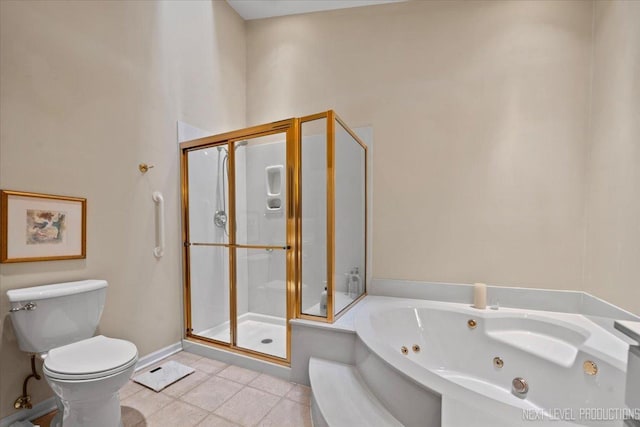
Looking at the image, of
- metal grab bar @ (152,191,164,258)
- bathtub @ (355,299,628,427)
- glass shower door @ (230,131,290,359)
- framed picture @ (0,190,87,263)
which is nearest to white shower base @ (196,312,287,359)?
glass shower door @ (230,131,290,359)

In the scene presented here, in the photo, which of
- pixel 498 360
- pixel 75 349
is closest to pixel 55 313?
pixel 75 349

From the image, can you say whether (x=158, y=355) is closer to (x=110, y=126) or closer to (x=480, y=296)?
(x=110, y=126)

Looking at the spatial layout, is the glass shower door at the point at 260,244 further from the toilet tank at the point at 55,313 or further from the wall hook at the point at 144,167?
the toilet tank at the point at 55,313

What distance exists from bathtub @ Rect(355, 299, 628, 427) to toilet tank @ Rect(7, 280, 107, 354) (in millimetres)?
1611

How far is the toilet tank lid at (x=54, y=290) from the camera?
1427mm

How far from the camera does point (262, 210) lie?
232 cm

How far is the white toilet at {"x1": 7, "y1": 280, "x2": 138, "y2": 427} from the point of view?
1.26 meters

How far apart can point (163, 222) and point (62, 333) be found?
3.02 feet

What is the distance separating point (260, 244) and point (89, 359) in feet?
3.93

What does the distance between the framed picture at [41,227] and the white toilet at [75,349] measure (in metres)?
0.19

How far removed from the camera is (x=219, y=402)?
5.58 feet

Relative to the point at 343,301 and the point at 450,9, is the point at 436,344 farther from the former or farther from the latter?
the point at 450,9

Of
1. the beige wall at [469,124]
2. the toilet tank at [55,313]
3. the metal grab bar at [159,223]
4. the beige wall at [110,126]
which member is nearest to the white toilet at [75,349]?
the toilet tank at [55,313]

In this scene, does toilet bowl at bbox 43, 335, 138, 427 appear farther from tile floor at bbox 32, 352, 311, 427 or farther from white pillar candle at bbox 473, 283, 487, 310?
white pillar candle at bbox 473, 283, 487, 310
